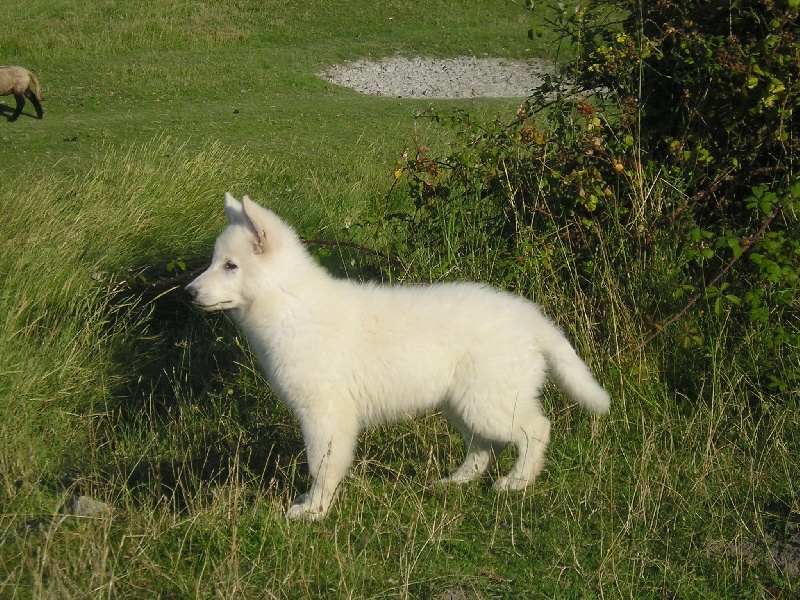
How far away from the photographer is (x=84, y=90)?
17.5m

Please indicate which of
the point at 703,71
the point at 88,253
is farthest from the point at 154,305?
the point at 703,71

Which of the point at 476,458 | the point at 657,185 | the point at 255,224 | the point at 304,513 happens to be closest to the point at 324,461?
the point at 304,513

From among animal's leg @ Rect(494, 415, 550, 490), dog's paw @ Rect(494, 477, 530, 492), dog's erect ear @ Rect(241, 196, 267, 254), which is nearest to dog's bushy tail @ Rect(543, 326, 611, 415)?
animal's leg @ Rect(494, 415, 550, 490)

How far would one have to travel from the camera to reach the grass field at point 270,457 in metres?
3.75

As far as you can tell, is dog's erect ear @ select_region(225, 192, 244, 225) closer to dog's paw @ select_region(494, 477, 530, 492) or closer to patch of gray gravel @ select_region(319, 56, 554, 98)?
dog's paw @ select_region(494, 477, 530, 492)

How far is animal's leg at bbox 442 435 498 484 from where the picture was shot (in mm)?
4824

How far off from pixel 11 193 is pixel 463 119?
393 centimetres

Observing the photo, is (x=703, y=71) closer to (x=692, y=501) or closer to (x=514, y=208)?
(x=514, y=208)

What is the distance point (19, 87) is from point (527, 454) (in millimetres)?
13413

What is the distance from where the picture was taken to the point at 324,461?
442cm

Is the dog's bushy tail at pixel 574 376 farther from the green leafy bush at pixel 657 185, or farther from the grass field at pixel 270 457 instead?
the green leafy bush at pixel 657 185

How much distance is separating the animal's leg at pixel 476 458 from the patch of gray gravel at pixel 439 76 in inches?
676

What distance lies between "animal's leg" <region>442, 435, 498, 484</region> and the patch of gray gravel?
17165mm

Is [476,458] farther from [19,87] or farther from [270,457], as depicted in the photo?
[19,87]
